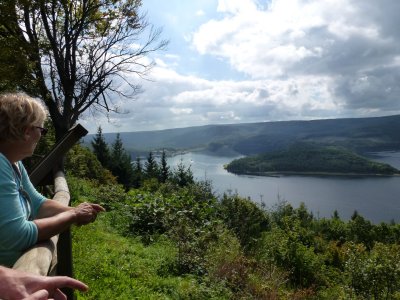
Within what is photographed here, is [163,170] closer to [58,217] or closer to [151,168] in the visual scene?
[151,168]

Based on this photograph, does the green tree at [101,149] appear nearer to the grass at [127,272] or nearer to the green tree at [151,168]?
the green tree at [151,168]

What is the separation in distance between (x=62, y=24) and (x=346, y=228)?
65.4 meters

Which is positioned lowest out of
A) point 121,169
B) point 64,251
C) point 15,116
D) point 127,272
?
point 121,169

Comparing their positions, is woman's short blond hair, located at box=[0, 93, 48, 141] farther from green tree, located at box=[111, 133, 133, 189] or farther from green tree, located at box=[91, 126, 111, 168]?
green tree, located at box=[91, 126, 111, 168]

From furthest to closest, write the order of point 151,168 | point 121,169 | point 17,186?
point 151,168 < point 121,169 < point 17,186

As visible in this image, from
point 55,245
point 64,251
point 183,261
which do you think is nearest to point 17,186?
point 55,245

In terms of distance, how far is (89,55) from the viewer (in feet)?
41.1

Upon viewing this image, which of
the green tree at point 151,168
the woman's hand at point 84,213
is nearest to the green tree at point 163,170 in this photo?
the green tree at point 151,168

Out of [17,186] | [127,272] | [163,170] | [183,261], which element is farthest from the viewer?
[163,170]

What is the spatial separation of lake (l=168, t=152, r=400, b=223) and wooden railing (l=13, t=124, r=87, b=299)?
101m

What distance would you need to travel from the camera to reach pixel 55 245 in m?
1.97

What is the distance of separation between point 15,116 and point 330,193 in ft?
519

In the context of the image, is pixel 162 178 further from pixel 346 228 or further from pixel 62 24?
pixel 62 24

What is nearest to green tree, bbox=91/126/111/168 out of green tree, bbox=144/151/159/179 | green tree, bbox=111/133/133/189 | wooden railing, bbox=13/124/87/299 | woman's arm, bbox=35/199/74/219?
green tree, bbox=111/133/133/189
